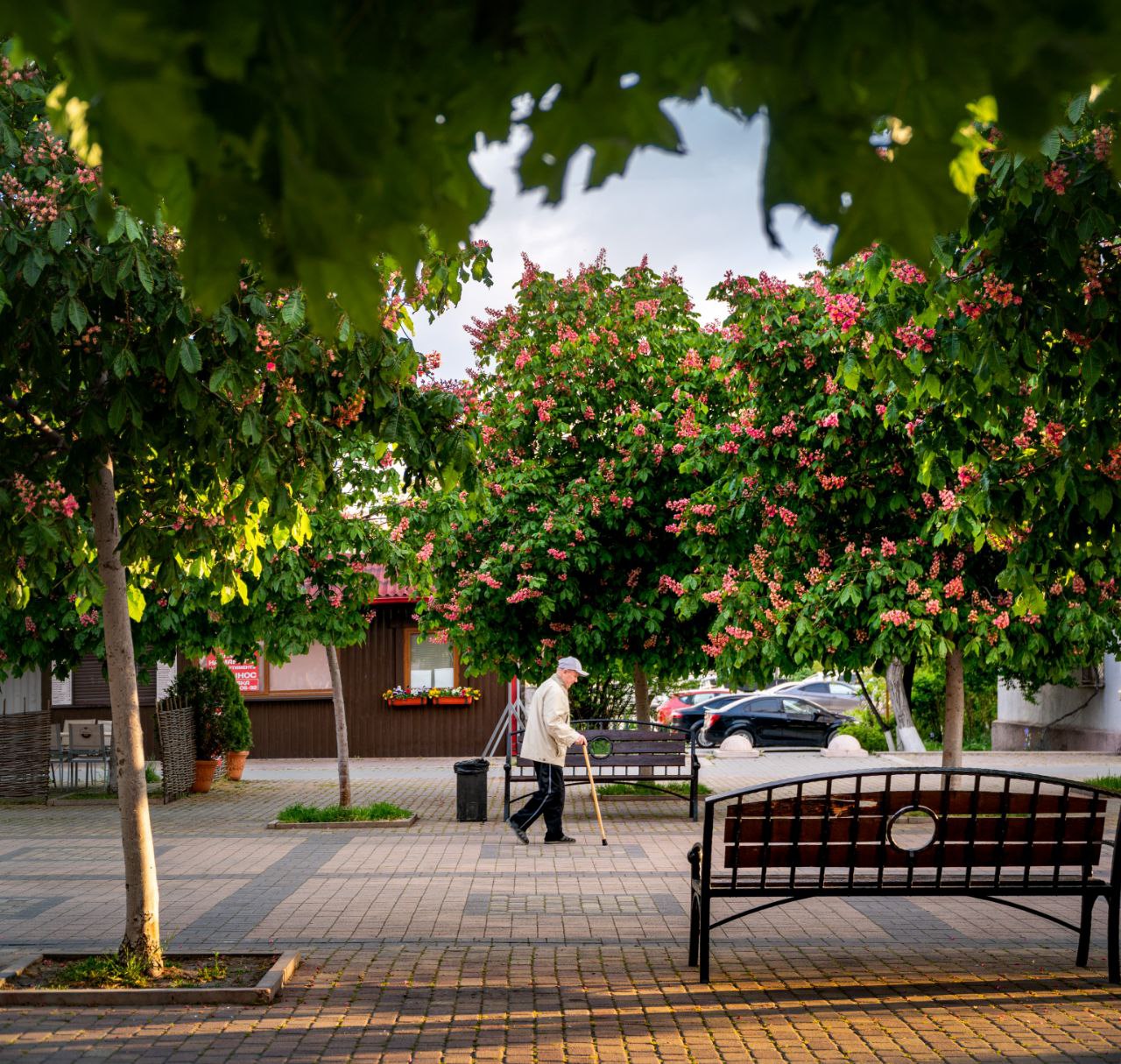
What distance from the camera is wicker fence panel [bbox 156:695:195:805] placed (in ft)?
61.3

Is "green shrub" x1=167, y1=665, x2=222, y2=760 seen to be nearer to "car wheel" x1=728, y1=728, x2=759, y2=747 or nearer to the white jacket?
the white jacket

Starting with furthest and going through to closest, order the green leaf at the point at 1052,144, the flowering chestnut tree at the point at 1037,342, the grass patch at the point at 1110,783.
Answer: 1. the grass patch at the point at 1110,783
2. the flowering chestnut tree at the point at 1037,342
3. the green leaf at the point at 1052,144

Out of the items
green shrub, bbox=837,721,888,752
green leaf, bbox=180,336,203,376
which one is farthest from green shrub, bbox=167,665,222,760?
green shrub, bbox=837,721,888,752

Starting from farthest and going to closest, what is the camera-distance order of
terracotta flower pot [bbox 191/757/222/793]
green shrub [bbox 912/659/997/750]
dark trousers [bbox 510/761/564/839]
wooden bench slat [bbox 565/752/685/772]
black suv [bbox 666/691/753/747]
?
green shrub [bbox 912/659/997/750]
black suv [bbox 666/691/753/747]
terracotta flower pot [bbox 191/757/222/793]
wooden bench slat [bbox 565/752/685/772]
dark trousers [bbox 510/761/564/839]

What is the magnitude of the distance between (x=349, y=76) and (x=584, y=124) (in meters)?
0.34

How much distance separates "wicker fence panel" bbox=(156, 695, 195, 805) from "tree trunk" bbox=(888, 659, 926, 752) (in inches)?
652

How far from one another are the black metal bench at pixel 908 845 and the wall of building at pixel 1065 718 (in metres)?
21.4

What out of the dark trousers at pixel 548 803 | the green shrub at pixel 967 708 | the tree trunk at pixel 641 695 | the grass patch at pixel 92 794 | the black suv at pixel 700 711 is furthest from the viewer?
the green shrub at pixel 967 708

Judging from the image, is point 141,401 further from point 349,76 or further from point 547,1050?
point 349,76

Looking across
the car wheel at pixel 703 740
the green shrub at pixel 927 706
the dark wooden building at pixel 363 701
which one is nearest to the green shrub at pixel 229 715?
the dark wooden building at pixel 363 701

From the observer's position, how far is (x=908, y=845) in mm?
7711

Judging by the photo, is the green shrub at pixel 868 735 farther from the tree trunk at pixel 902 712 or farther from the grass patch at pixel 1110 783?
the grass patch at pixel 1110 783

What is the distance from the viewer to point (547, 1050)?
6027 millimetres

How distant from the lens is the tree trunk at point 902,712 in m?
30.7
